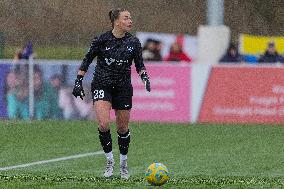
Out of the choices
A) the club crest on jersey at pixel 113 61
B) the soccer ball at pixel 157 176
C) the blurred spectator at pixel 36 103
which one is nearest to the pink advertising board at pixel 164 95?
the blurred spectator at pixel 36 103

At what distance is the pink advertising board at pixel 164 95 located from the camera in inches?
893

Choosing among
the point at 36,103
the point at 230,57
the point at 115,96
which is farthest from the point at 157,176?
the point at 230,57

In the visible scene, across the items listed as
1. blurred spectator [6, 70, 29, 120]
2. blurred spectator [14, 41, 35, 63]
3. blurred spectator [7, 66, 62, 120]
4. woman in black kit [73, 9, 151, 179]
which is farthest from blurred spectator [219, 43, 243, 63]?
woman in black kit [73, 9, 151, 179]

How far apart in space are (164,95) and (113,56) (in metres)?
9.99

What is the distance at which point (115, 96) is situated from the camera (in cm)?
1289

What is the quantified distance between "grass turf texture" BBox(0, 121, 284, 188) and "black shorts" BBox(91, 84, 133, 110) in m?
0.93

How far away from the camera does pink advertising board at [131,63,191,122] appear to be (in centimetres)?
2269

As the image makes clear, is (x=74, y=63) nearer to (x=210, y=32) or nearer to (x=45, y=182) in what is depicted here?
(x=210, y=32)

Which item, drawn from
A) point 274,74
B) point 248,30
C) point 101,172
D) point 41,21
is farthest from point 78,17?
point 101,172

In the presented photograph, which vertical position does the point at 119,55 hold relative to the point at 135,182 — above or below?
above

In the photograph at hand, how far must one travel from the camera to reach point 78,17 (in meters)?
51.5

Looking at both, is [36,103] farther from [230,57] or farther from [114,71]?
[114,71]

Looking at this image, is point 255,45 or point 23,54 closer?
point 23,54

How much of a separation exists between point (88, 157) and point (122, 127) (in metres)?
3.46
